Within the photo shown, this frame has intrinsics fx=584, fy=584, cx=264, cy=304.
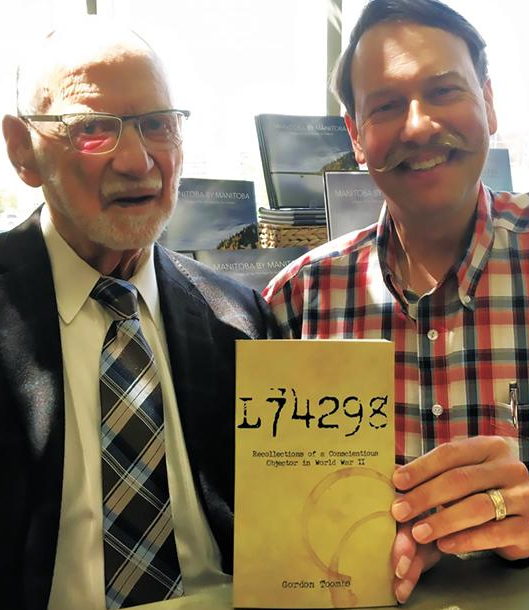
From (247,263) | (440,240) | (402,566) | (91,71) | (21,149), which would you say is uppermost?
(91,71)

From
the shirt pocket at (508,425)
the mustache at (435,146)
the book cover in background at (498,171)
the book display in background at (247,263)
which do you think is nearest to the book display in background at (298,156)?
the book display in background at (247,263)

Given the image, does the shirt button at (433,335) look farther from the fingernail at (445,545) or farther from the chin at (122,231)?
the chin at (122,231)

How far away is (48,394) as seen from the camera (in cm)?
103

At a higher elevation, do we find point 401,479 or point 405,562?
point 401,479

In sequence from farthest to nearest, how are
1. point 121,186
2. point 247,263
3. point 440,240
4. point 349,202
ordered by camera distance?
point 349,202 < point 247,263 < point 440,240 < point 121,186

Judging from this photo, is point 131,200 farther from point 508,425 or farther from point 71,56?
point 508,425

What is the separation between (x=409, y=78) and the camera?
1.24m

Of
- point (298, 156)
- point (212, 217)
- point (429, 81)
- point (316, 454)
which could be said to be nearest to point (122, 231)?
point (316, 454)

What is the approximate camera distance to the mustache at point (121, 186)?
1.13 meters

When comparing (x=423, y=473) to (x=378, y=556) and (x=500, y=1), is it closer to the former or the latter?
(x=378, y=556)

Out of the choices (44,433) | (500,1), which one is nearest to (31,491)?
(44,433)

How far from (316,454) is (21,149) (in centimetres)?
90

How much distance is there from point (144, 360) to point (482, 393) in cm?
72

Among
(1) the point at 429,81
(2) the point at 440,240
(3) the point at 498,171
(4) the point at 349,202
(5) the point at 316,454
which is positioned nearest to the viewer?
(5) the point at 316,454
